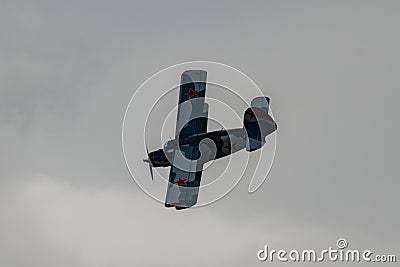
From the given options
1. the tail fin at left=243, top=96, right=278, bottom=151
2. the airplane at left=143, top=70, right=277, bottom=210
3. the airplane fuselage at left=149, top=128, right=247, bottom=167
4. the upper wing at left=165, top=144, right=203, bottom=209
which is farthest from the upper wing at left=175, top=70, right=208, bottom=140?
the tail fin at left=243, top=96, right=278, bottom=151

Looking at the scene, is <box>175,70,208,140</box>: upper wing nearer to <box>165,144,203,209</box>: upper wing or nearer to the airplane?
the airplane

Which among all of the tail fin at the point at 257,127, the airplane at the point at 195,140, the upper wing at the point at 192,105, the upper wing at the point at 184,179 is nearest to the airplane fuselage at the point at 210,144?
the airplane at the point at 195,140

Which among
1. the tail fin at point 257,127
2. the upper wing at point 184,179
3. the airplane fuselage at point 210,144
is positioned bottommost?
the upper wing at point 184,179

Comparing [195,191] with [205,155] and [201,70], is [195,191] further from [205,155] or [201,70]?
[201,70]

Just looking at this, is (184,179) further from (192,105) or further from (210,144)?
(192,105)

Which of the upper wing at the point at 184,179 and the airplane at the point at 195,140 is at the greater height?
the airplane at the point at 195,140

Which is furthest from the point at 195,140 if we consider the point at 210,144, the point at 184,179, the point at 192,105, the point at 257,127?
the point at 257,127

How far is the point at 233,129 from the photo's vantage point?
500 feet

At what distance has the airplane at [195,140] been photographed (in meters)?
150

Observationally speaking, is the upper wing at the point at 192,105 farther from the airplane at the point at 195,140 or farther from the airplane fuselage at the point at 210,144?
the airplane fuselage at the point at 210,144

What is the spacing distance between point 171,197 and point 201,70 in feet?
59.0

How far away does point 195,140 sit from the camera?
15038cm

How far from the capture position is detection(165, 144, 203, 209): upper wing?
150m

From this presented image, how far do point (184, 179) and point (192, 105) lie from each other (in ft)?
34.4
